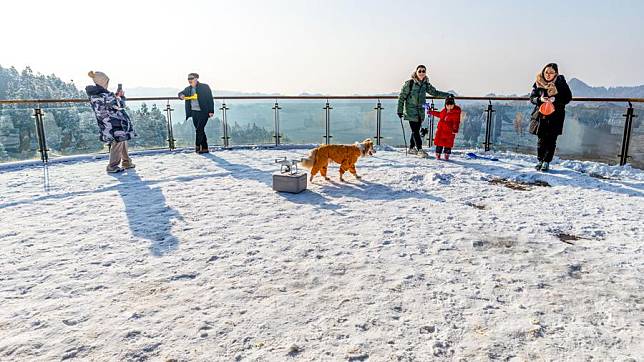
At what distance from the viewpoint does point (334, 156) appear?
20.2ft

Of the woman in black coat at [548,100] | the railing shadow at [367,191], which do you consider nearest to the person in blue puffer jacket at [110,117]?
the railing shadow at [367,191]

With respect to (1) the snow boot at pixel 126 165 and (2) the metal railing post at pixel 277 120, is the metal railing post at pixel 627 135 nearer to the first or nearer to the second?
(2) the metal railing post at pixel 277 120

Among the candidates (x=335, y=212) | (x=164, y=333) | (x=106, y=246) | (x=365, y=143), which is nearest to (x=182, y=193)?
(x=106, y=246)

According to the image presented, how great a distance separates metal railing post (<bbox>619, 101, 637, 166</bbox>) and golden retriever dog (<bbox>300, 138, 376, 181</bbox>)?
5.29m

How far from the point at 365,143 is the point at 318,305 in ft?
13.7

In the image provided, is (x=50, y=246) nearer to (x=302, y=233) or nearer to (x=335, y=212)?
(x=302, y=233)

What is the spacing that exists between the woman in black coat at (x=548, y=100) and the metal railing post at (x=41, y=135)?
9596 millimetres

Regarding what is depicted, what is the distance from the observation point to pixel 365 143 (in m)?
6.49

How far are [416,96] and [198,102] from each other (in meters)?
4.75

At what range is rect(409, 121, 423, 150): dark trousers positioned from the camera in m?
8.47

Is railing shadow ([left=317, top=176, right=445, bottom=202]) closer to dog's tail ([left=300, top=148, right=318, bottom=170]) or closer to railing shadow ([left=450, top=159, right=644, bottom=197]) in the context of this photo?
dog's tail ([left=300, top=148, right=318, bottom=170])

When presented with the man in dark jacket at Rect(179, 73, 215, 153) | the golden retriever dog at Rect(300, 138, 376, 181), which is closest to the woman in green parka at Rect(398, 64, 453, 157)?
the golden retriever dog at Rect(300, 138, 376, 181)

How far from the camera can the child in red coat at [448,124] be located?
7.86 m

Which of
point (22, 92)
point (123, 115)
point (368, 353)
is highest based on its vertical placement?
point (22, 92)
